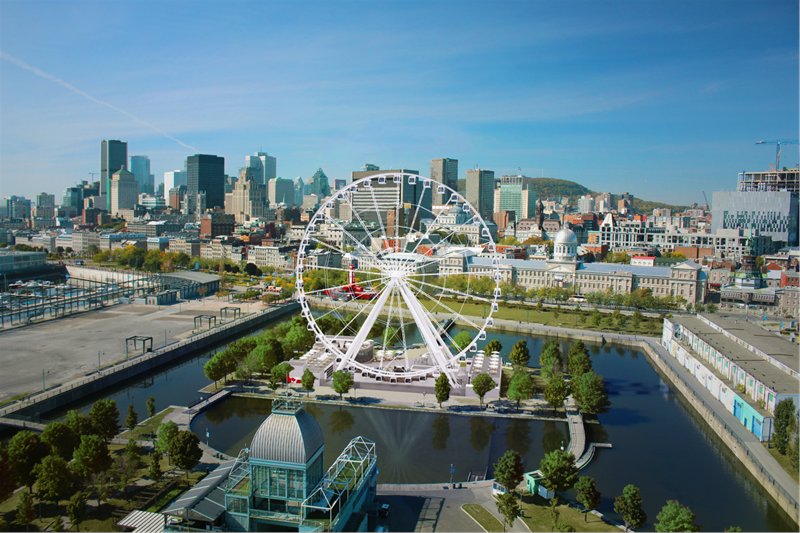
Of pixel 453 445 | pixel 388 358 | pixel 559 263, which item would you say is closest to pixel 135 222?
pixel 559 263

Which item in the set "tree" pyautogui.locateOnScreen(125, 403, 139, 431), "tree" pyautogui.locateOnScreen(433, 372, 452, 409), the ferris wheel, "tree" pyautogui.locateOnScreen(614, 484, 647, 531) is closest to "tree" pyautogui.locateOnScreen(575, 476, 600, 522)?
"tree" pyautogui.locateOnScreen(614, 484, 647, 531)

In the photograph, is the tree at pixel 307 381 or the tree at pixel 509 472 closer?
the tree at pixel 509 472

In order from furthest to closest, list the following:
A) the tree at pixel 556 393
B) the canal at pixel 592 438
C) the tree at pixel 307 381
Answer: the tree at pixel 307 381
the tree at pixel 556 393
the canal at pixel 592 438

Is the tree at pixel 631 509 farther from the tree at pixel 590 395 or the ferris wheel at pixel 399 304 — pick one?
the ferris wheel at pixel 399 304

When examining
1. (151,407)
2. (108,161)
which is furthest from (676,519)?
(108,161)

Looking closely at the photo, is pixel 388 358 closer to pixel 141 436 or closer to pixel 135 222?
pixel 141 436

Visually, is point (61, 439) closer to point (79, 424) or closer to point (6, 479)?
point (79, 424)

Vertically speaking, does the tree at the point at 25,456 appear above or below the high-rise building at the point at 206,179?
below

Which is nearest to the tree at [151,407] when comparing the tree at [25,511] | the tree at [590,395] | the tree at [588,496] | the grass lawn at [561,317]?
the tree at [25,511]
